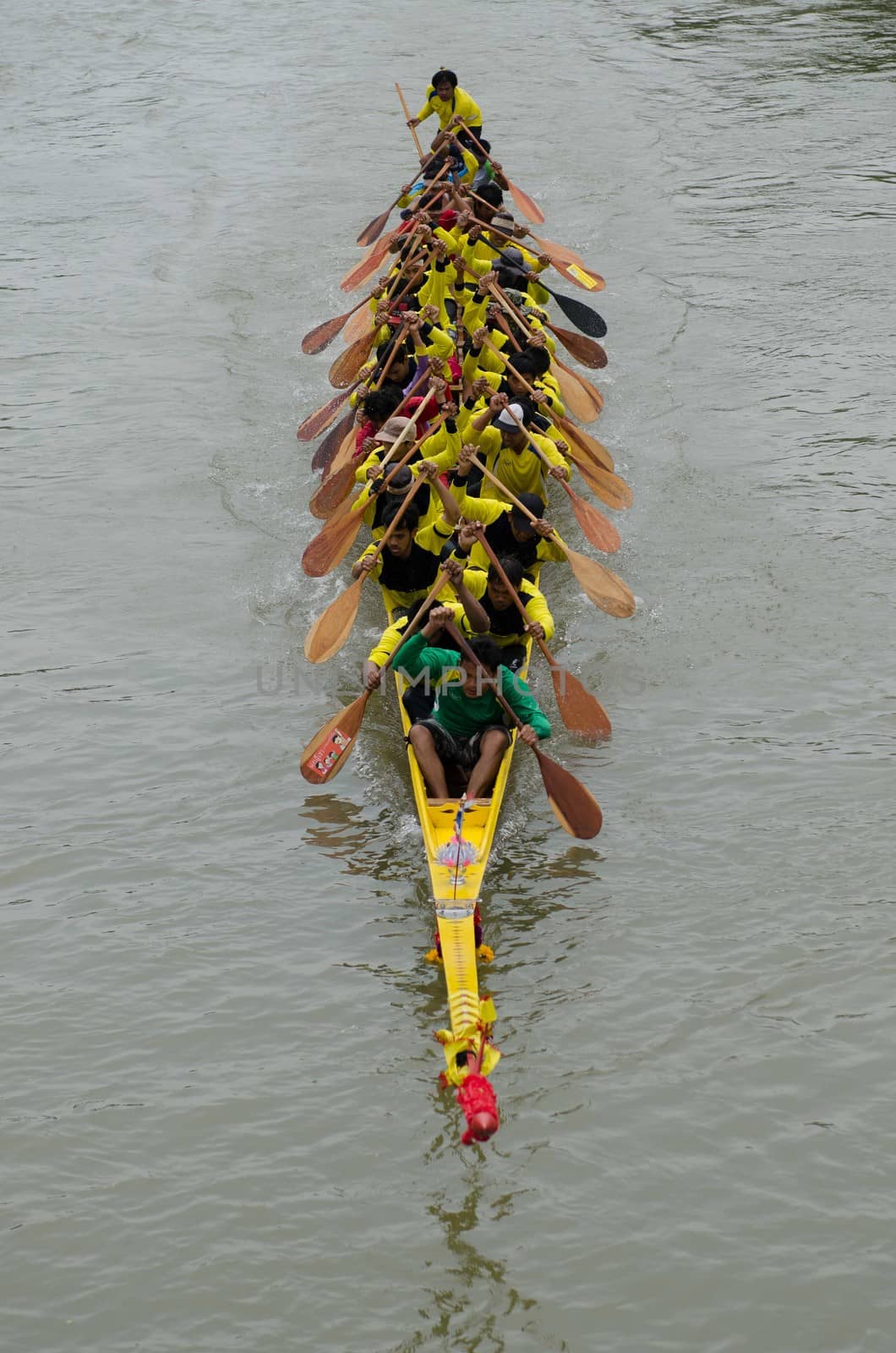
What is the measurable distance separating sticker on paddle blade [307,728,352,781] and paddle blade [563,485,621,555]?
278cm

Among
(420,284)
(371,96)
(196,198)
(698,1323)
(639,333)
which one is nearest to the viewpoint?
(698,1323)

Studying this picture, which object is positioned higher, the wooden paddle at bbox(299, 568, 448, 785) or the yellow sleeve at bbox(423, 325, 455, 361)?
the yellow sleeve at bbox(423, 325, 455, 361)

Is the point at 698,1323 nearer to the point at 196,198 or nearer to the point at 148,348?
the point at 148,348

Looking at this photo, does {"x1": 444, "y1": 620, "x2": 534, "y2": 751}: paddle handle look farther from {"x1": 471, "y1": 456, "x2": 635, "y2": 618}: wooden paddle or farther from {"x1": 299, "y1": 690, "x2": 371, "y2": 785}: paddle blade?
{"x1": 471, "y1": 456, "x2": 635, "y2": 618}: wooden paddle

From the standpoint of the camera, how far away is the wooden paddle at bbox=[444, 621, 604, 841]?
24.2ft

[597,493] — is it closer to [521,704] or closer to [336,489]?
[336,489]

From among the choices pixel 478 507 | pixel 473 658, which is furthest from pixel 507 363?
pixel 473 658

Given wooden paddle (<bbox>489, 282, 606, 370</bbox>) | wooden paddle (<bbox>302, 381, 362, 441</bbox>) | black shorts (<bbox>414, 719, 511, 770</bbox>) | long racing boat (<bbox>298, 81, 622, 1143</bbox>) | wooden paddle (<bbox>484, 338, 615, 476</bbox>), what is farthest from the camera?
wooden paddle (<bbox>489, 282, 606, 370</bbox>)

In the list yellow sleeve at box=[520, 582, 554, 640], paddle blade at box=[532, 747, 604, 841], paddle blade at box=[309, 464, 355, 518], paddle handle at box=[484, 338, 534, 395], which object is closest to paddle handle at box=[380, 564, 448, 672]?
yellow sleeve at box=[520, 582, 554, 640]

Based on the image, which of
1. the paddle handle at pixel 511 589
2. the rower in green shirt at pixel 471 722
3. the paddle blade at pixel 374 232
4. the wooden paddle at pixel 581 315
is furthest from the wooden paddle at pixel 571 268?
the rower in green shirt at pixel 471 722

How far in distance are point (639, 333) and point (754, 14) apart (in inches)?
515

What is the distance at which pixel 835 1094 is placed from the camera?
245 inches

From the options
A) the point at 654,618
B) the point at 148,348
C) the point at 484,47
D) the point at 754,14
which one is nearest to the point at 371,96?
the point at 484,47

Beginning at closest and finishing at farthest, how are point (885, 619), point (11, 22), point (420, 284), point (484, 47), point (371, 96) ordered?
point (885, 619) < point (420, 284) < point (371, 96) < point (484, 47) < point (11, 22)
